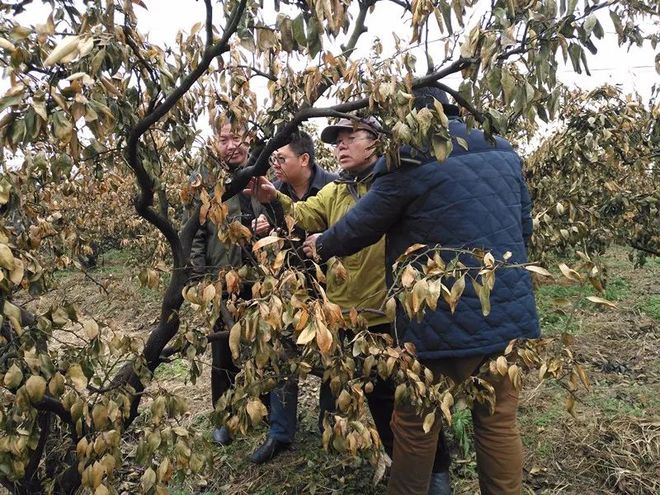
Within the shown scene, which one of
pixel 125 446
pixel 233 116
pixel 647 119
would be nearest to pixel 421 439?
pixel 233 116

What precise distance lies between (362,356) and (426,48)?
92 centimetres

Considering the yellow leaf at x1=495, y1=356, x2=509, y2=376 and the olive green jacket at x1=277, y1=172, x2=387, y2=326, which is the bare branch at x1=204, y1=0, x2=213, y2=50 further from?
the yellow leaf at x1=495, y1=356, x2=509, y2=376

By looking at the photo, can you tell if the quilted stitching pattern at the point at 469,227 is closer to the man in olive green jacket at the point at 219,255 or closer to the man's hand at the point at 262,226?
the man's hand at the point at 262,226

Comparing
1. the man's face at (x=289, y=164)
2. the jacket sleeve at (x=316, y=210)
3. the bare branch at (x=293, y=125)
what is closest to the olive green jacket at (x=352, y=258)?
the jacket sleeve at (x=316, y=210)

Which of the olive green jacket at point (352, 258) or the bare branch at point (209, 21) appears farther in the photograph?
the olive green jacket at point (352, 258)

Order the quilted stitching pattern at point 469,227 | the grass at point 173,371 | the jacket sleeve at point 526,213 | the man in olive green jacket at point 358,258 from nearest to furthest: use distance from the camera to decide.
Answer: the quilted stitching pattern at point 469,227, the jacket sleeve at point 526,213, the man in olive green jacket at point 358,258, the grass at point 173,371

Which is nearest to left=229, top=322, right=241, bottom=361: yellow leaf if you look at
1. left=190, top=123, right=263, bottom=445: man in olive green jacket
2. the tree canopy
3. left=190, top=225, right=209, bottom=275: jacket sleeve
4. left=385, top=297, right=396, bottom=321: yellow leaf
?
the tree canopy

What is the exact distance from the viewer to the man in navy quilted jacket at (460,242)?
176cm

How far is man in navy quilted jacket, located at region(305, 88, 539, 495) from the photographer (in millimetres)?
1761

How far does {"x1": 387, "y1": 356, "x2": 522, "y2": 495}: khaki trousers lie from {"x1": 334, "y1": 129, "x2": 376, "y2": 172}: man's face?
0.83 m

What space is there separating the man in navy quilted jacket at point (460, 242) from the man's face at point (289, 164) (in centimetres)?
77

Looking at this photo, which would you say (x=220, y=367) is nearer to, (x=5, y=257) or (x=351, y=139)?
(x=351, y=139)

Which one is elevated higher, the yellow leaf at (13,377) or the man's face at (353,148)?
the man's face at (353,148)

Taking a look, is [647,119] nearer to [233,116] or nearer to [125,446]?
[233,116]
